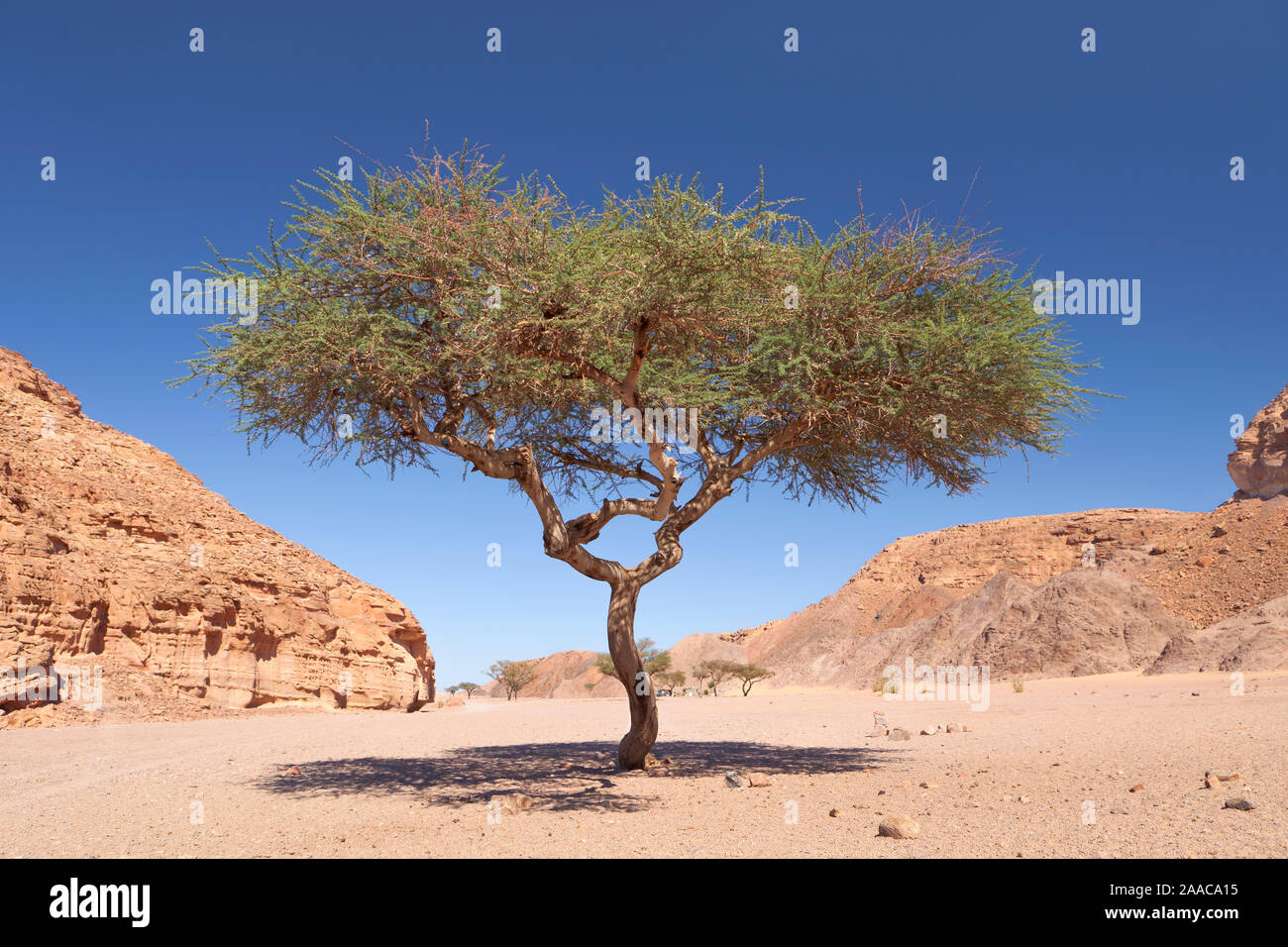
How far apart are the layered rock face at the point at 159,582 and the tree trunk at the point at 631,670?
1693 cm

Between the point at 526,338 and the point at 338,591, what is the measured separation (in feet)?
85.9

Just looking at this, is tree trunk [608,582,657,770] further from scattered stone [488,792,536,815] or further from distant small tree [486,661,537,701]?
distant small tree [486,661,537,701]

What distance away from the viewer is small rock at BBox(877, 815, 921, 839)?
20.0 feet

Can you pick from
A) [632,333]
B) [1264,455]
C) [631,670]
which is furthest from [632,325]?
[1264,455]

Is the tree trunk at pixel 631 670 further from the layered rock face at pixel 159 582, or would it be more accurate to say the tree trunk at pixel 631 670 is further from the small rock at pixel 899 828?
the layered rock face at pixel 159 582

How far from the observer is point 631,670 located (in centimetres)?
1088

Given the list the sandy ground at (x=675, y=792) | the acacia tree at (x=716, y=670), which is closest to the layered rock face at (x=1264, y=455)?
the acacia tree at (x=716, y=670)

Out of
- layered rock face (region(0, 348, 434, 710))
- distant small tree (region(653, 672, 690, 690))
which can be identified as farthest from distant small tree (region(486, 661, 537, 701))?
layered rock face (region(0, 348, 434, 710))

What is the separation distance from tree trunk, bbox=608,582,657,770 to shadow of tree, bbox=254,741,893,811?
388mm

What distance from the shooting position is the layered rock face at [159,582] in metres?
21.3

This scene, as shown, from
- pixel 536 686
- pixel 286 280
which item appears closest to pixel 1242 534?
pixel 286 280

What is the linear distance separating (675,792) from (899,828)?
3.36m
